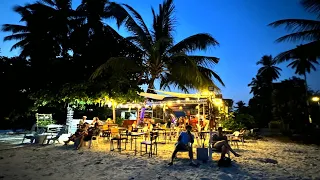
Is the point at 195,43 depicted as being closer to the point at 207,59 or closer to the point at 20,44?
the point at 207,59

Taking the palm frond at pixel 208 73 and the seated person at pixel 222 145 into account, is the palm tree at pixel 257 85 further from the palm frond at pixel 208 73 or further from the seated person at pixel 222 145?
the seated person at pixel 222 145

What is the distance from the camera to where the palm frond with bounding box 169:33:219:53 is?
12888 mm

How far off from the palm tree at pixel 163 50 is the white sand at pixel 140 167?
230 inches

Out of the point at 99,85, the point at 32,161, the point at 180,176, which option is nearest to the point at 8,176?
the point at 32,161

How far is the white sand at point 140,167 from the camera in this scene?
5301 mm

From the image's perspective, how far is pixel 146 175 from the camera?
534 centimetres

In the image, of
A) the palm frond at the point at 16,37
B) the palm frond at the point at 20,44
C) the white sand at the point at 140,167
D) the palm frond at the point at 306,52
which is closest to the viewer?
the white sand at the point at 140,167

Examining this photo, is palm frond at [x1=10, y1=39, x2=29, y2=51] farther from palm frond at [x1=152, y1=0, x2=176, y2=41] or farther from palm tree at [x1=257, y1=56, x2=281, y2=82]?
palm tree at [x1=257, y1=56, x2=281, y2=82]

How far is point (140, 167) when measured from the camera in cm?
612

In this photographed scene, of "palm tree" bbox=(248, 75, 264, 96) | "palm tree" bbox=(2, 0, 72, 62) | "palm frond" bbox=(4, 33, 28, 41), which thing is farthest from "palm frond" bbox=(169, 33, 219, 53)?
"palm tree" bbox=(248, 75, 264, 96)

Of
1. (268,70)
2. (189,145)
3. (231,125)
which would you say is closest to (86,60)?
(231,125)

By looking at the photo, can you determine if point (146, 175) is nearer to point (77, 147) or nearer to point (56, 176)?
point (56, 176)

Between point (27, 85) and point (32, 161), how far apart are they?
44.2ft

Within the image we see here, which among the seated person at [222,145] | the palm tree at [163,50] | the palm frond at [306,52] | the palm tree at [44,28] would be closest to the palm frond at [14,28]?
the palm tree at [44,28]
